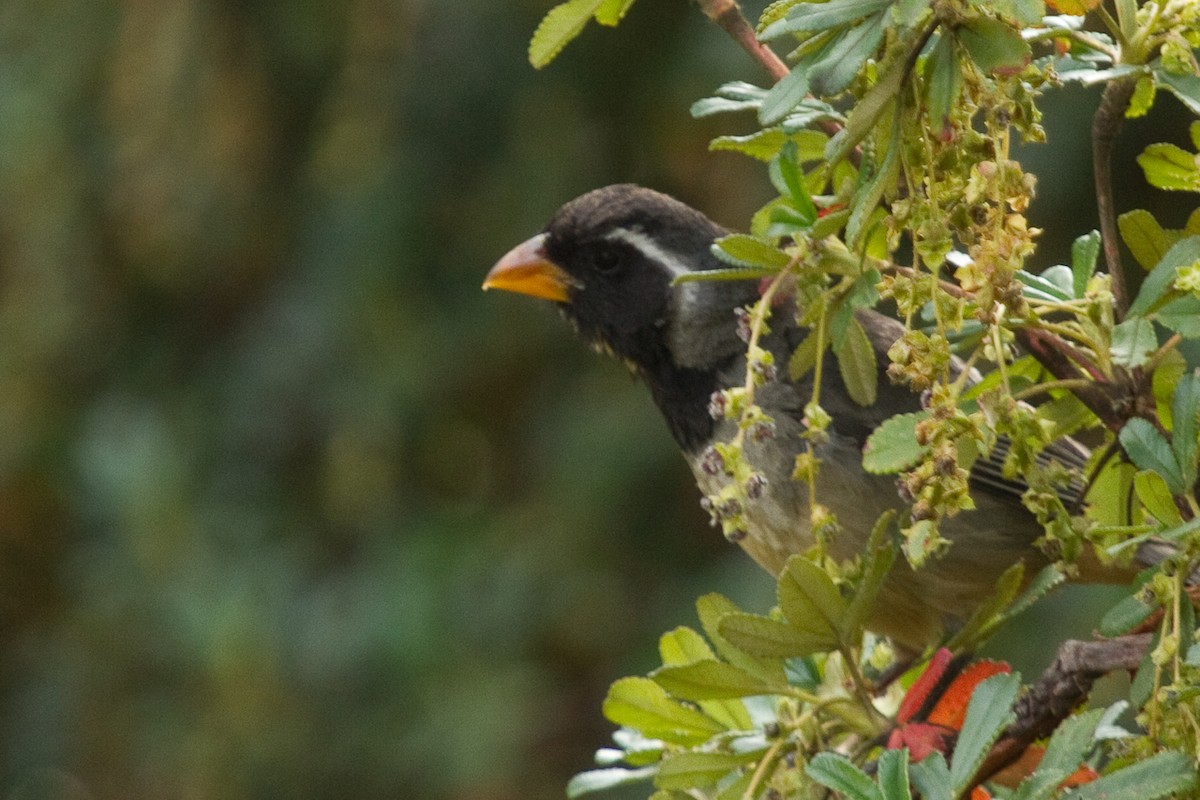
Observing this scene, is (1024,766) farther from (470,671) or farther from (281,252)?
(281,252)

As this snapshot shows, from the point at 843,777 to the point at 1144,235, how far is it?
706 millimetres

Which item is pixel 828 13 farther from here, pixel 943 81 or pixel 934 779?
pixel 934 779

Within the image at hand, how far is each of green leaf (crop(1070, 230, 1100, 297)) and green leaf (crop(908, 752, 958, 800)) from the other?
560mm

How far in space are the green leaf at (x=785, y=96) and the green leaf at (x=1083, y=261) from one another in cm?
40

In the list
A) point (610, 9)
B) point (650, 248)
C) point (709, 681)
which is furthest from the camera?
point (650, 248)

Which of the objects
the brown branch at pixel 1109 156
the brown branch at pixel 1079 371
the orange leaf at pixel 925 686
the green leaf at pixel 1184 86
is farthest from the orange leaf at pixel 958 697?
the green leaf at pixel 1184 86

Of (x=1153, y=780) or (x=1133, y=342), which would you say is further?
(x=1133, y=342)

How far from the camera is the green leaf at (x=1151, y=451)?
1.76 metres

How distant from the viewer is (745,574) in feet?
18.2

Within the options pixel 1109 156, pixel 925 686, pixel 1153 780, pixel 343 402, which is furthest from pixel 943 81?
pixel 343 402

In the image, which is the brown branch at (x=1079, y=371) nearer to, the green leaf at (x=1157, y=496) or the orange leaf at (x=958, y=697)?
the green leaf at (x=1157, y=496)

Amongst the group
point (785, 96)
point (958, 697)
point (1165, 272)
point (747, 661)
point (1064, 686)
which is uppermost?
point (785, 96)

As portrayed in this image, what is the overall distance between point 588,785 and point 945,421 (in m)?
1.00

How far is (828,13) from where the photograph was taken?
1692 millimetres
